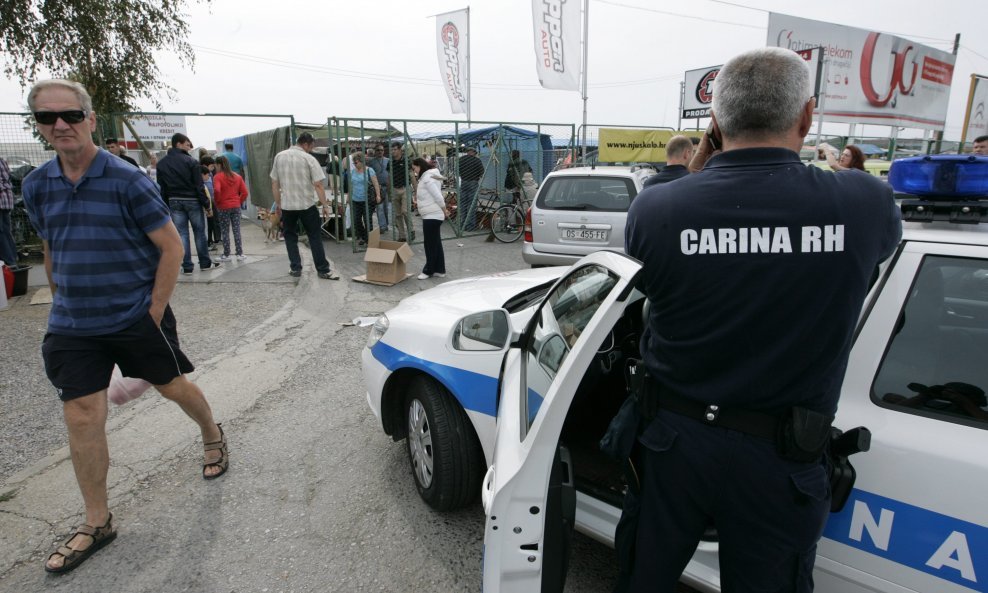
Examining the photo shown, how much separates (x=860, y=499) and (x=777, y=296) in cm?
78

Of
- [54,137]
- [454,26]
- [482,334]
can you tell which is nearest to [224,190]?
[54,137]

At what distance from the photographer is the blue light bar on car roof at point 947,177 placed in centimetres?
181

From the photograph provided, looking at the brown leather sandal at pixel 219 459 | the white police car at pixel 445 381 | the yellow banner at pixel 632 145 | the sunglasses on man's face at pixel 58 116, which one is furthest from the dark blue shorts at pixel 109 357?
the yellow banner at pixel 632 145

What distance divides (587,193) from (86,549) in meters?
6.34

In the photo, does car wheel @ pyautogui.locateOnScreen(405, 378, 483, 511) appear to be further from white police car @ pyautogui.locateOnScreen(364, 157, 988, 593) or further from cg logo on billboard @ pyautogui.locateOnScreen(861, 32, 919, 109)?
cg logo on billboard @ pyautogui.locateOnScreen(861, 32, 919, 109)

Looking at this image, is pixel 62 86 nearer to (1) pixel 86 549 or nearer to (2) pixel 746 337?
(1) pixel 86 549

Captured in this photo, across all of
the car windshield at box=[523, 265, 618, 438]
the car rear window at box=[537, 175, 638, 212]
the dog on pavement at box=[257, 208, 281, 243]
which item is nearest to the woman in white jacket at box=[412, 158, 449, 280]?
the car rear window at box=[537, 175, 638, 212]

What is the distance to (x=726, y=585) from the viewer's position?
1.45 m

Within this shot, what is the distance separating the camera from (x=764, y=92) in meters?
1.30

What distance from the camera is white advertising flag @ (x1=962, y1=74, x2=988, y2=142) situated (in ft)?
48.8

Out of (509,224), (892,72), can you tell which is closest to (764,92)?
(509,224)

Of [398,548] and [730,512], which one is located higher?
[730,512]

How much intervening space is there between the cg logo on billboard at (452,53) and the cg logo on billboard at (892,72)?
13.5 metres

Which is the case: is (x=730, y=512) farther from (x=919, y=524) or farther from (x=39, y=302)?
(x=39, y=302)
